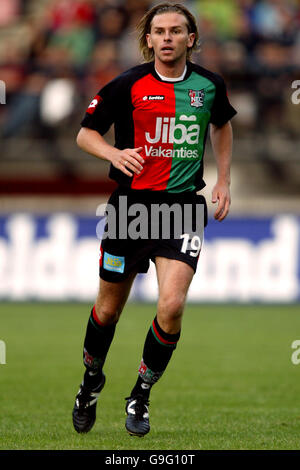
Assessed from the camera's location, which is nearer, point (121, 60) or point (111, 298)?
point (111, 298)

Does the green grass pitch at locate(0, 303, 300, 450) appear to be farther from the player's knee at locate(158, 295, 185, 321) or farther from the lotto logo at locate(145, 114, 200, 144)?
the lotto logo at locate(145, 114, 200, 144)

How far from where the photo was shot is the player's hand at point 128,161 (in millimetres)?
5508

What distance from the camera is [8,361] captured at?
962cm

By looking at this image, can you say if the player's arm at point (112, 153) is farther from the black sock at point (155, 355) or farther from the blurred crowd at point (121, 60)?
the blurred crowd at point (121, 60)

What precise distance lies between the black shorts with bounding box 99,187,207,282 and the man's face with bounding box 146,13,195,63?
78 centimetres

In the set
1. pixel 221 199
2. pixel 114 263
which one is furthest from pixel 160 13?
pixel 114 263

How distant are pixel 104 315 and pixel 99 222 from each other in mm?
9652

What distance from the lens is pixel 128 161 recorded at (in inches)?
218

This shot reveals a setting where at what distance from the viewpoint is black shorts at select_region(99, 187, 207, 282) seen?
5.86 meters

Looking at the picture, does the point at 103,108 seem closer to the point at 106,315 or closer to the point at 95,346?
the point at 106,315

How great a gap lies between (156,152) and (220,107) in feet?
1.64

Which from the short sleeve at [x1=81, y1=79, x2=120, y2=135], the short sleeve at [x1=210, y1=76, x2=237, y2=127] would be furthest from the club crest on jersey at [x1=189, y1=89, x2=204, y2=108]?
the short sleeve at [x1=81, y1=79, x2=120, y2=135]

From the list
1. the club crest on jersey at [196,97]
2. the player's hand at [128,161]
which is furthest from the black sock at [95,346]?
the club crest on jersey at [196,97]
